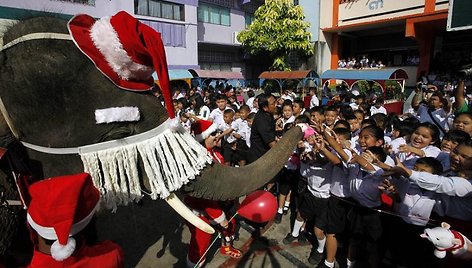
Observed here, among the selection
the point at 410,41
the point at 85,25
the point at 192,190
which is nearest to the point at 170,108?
the point at 192,190

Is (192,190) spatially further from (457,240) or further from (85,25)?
(457,240)

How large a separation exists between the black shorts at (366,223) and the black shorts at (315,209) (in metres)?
0.33

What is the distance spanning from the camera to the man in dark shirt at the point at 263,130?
14.5 ft

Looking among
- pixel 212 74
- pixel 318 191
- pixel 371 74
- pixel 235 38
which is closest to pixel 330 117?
pixel 318 191

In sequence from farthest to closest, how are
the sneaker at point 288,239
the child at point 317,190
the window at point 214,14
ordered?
the window at point 214,14 < the sneaker at point 288,239 < the child at point 317,190

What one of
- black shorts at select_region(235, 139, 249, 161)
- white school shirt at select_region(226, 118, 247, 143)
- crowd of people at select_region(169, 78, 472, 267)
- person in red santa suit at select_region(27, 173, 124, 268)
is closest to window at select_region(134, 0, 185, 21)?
white school shirt at select_region(226, 118, 247, 143)

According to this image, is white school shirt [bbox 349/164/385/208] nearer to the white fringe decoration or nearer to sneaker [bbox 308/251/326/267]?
sneaker [bbox 308/251/326/267]

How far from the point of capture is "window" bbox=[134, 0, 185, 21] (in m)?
17.0

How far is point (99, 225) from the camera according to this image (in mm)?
4094

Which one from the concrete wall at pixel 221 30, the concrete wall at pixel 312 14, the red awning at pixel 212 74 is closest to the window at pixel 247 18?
the concrete wall at pixel 221 30

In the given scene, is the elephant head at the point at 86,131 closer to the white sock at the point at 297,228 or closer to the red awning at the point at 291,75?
the white sock at the point at 297,228

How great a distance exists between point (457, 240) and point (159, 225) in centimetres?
328

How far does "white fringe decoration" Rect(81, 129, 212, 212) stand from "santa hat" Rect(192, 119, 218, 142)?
1.06 metres

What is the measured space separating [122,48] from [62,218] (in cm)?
77
